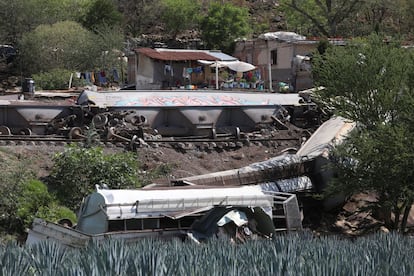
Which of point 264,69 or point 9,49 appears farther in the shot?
point 9,49

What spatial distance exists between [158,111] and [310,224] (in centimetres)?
831

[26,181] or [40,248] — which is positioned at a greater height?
[40,248]

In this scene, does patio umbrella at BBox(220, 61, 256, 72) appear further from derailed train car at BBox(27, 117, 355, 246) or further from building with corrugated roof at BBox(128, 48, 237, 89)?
derailed train car at BBox(27, 117, 355, 246)

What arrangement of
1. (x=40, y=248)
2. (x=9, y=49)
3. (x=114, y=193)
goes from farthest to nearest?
(x=9, y=49)
(x=114, y=193)
(x=40, y=248)

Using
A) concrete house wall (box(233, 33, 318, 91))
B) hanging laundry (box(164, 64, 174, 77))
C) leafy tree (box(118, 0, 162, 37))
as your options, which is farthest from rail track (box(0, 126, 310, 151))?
leafy tree (box(118, 0, 162, 37))

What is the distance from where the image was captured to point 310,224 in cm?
1978

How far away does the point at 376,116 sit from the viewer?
19.4 metres

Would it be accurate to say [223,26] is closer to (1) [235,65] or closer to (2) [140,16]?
(2) [140,16]

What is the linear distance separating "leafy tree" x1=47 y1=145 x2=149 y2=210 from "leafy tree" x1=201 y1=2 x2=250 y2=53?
4211cm

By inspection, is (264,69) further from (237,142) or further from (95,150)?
(95,150)

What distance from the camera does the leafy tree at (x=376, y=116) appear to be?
17.6 metres

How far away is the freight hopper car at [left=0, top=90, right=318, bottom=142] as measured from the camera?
77.8 feet

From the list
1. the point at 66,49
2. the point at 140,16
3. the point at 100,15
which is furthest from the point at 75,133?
the point at 140,16

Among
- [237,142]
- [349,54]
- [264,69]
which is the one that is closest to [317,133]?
[237,142]
